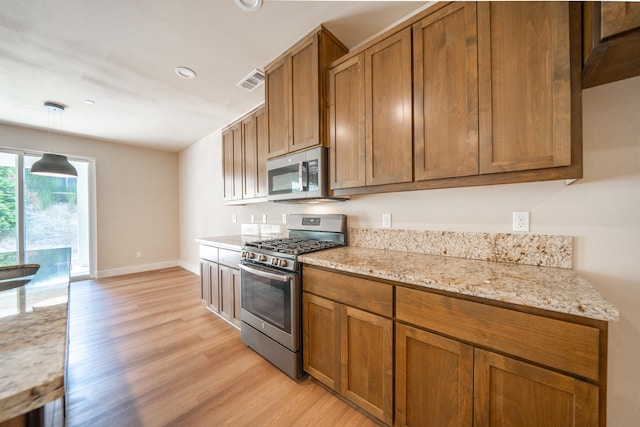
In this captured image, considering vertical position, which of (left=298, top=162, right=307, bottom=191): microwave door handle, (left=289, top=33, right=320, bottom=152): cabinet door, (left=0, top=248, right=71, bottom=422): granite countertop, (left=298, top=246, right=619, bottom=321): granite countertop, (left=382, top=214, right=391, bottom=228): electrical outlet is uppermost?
(left=289, top=33, right=320, bottom=152): cabinet door

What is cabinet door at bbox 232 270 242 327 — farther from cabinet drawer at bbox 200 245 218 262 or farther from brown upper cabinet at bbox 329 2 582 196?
brown upper cabinet at bbox 329 2 582 196

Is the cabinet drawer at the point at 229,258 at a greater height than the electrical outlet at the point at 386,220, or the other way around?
the electrical outlet at the point at 386,220

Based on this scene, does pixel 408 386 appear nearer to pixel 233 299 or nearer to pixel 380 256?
pixel 380 256

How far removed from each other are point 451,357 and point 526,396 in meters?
0.28

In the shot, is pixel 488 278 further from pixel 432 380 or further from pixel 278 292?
pixel 278 292

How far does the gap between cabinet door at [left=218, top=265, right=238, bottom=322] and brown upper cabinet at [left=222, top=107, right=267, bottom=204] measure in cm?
91

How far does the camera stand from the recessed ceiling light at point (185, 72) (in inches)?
95.2

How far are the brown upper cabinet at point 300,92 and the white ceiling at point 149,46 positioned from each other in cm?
10

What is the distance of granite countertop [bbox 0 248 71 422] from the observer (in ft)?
1.26

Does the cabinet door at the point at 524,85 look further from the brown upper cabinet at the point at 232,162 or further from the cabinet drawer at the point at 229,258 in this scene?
the brown upper cabinet at the point at 232,162

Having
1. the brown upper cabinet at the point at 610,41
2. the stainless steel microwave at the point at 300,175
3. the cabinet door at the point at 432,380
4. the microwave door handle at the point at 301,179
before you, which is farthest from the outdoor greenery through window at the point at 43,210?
the brown upper cabinet at the point at 610,41

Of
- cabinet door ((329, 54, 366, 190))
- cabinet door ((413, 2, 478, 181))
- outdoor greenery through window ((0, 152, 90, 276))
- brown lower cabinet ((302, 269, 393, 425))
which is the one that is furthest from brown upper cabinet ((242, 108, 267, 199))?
outdoor greenery through window ((0, 152, 90, 276))

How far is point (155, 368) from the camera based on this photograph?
1.98m

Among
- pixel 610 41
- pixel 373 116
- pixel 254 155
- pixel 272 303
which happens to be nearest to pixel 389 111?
pixel 373 116
